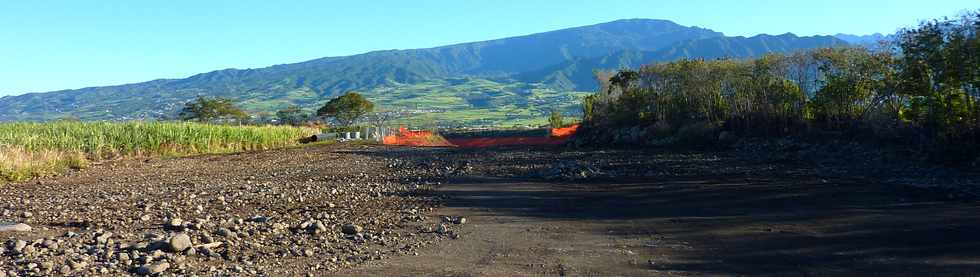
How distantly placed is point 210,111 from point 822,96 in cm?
5105

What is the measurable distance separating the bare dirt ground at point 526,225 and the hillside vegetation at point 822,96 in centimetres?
258

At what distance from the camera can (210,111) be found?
5706cm

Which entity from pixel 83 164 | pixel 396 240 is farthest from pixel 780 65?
pixel 83 164

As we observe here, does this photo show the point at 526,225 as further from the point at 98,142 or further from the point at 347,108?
the point at 347,108

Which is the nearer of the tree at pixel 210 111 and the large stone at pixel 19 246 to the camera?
the large stone at pixel 19 246

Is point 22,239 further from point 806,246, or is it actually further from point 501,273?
point 806,246

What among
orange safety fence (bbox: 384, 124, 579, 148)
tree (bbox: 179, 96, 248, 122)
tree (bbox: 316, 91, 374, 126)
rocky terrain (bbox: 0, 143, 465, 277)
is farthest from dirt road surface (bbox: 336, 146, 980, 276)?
tree (bbox: 179, 96, 248, 122)

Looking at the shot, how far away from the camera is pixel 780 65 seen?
2038cm

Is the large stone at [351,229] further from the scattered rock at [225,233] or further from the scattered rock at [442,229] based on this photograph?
the scattered rock at [225,233]

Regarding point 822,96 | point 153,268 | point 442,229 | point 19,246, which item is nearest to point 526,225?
point 442,229

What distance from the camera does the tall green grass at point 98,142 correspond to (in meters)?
15.5

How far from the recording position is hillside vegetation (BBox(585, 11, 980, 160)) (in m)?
12.1

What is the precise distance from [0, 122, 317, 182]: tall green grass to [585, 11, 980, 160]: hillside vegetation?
16.0 m

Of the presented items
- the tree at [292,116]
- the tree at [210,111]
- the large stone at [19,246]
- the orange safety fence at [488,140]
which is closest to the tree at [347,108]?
the tree at [292,116]
